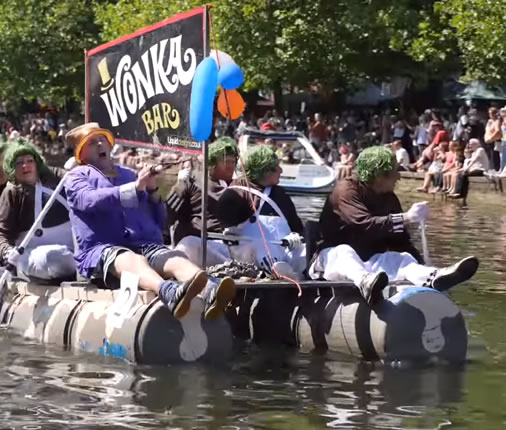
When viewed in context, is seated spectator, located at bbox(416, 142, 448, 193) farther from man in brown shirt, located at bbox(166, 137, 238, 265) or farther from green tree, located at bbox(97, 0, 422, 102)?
man in brown shirt, located at bbox(166, 137, 238, 265)

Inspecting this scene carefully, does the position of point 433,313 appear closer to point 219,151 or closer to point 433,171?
point 219,151

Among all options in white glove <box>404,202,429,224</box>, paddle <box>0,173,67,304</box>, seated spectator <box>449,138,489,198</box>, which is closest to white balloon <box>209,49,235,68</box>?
paddle <box>0,173,67,304</box>

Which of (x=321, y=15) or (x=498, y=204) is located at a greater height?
(x=321, y=15)

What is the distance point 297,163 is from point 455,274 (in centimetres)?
2055

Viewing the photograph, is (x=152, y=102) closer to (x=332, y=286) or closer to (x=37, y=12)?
(x=332, y=286)

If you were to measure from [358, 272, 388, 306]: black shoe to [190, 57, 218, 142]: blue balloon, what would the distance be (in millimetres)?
1572

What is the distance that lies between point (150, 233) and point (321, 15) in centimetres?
2734

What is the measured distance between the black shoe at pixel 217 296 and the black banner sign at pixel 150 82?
3.90 feet

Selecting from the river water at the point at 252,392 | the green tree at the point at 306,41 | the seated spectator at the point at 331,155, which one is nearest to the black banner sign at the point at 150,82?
the river water at the point at 252,392

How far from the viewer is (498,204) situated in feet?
86.7

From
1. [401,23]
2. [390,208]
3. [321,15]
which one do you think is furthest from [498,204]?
[390,208]

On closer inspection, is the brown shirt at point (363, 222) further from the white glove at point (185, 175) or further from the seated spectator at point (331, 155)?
the seated spectator at point (331, 155)

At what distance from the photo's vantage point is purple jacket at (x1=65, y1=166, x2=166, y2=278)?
33.5ft

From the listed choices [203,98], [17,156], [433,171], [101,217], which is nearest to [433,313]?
[203,98]
